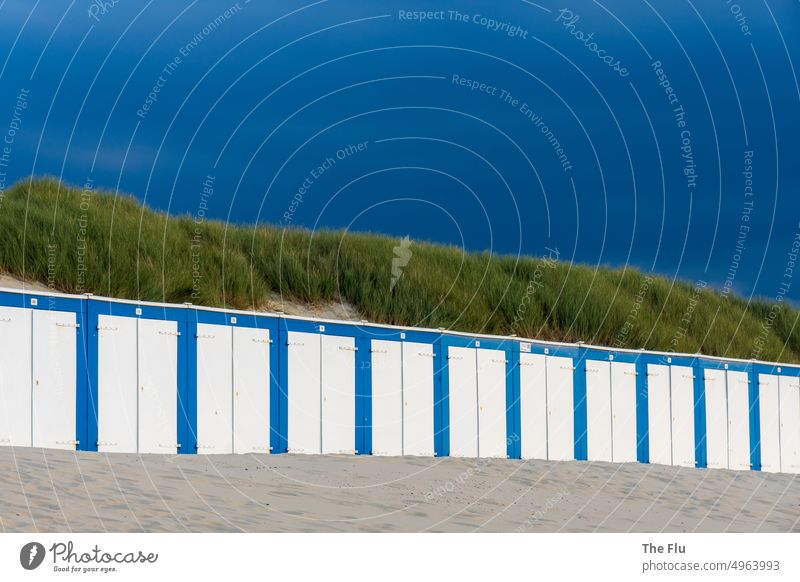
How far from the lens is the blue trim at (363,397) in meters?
20.0

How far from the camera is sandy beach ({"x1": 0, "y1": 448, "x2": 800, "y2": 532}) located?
43.8 ft

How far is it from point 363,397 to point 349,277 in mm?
6383

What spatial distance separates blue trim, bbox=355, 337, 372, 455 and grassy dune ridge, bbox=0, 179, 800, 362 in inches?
160

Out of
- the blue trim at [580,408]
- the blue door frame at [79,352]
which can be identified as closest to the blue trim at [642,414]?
the blue trim at [580,408]

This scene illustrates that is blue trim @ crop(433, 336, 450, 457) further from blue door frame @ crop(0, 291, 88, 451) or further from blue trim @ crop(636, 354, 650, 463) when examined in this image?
blue door frame @ crop(0, 291, 88, 451)

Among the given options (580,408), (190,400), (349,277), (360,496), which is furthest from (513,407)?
(190,400)

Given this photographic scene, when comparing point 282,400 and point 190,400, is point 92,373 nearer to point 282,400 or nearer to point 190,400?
point 190,400

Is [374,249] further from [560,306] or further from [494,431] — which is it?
[494,431]

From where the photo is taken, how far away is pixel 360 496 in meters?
16.7

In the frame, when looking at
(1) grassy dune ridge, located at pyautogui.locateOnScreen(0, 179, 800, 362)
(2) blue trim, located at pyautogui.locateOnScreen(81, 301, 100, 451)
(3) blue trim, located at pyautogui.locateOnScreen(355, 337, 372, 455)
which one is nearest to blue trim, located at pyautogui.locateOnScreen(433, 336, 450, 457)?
(3) blue trim, located at pyautogui.locateOnScreen(355, 337, 372, 455)

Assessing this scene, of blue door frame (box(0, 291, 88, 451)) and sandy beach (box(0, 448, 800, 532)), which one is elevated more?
blue door frame (box(0, 291, 88, 451))

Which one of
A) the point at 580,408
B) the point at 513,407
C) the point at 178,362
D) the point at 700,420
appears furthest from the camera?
the point at 700,420

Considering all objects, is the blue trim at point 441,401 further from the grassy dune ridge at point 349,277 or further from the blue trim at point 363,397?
the grassy dune ridge at point 349,277
